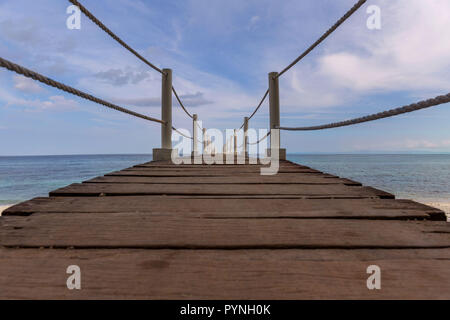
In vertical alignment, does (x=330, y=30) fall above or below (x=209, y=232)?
above

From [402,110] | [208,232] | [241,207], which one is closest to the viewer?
[208,232]

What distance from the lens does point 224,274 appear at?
2.00ft

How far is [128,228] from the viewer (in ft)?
2.87

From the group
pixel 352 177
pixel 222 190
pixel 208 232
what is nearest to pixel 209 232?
pixel 208 232

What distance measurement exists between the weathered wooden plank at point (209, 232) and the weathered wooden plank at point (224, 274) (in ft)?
0.14

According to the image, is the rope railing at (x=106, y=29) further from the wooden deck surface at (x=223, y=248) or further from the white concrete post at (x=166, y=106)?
the wooden deck surface at (x=223, y=248)

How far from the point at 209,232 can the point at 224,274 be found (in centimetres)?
25

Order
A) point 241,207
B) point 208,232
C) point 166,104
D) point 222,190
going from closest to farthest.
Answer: point 208,232 < point 241,207 < point 222,190 < point 166,104

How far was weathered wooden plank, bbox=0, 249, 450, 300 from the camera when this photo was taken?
0.55 metres

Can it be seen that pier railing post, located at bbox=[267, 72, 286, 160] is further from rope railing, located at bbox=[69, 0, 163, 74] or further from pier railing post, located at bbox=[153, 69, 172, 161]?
rope railing, located at bbox=[69, 0, 163, 74]

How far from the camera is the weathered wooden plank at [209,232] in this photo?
2.50 feet

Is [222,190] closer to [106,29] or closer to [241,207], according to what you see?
[241,207]

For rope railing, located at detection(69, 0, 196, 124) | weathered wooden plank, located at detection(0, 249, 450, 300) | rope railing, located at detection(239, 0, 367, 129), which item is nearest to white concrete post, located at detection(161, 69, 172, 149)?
rope railing, located at detection(69, 0, 196, 124)
